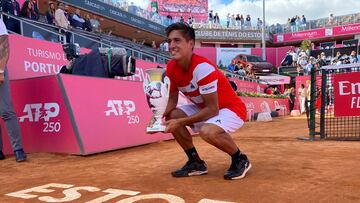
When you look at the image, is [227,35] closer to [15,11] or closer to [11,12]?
[15,11]

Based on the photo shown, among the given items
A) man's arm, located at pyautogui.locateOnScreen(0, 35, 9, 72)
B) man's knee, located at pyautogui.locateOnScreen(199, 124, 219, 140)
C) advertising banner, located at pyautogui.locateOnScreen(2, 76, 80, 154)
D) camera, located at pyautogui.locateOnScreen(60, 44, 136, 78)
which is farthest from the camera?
camera, located at pyautogui.locateOnScreen(60, 44, 136, 78)

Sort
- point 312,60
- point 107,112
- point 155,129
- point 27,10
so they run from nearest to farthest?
point 155,129
point 107,112
point 27,10
point 312,60

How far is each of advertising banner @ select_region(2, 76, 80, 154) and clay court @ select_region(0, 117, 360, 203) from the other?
0.67ft

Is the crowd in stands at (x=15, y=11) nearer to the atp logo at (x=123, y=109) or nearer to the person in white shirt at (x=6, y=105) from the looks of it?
the atp logo at (x=123, y=109)

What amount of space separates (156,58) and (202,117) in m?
13.1

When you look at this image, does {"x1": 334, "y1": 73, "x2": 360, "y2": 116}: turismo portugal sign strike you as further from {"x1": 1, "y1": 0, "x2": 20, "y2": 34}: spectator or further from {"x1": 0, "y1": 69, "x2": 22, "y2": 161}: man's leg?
{"x1": 1, "y1": 0, "x2": 20, "y2": 34}: spectator

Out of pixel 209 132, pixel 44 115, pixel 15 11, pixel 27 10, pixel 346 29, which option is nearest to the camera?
pixel 209 132

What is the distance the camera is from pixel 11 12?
9.80 metres

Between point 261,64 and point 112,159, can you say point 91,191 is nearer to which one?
point 112,159

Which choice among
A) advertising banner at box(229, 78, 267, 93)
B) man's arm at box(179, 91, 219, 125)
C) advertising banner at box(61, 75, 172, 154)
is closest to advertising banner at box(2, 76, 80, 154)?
advertising banner at box(61, 75, 172, 154)

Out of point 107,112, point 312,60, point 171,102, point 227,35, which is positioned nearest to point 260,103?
point 107,112

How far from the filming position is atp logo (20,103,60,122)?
5199 millimetres

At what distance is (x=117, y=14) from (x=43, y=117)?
823 inches

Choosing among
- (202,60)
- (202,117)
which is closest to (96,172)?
(202,117)
